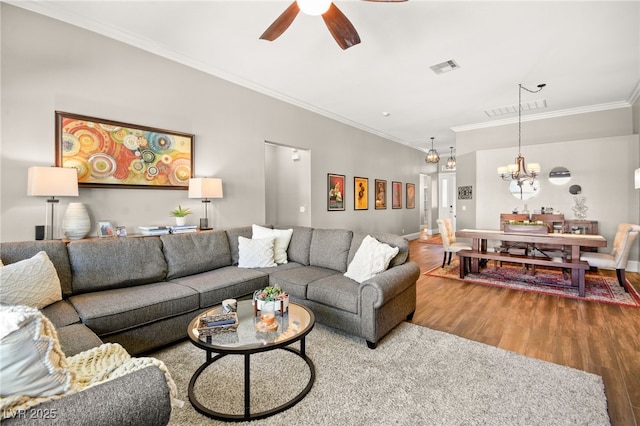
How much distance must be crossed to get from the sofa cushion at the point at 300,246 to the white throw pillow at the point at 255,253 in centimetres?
31

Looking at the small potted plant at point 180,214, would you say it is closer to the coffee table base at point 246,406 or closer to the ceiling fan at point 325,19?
the coffee table base at point 246,406

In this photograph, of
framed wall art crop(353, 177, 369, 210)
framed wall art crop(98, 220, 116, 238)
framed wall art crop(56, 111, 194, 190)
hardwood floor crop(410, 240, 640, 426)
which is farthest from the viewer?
framed wall art crop(353, 177, 369, 210)

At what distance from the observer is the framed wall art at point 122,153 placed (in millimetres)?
2875

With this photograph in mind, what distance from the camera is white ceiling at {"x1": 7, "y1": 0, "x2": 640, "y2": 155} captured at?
278cm

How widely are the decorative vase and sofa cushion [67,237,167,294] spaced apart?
9.6 inches

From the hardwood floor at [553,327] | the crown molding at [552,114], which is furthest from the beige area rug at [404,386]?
the crown molding at [552,114]

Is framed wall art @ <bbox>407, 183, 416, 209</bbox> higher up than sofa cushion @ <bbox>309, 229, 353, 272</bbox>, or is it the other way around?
framed wall art @ <bbox>407, 183, 416, 209</bbox>

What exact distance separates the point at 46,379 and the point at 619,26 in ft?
16.9

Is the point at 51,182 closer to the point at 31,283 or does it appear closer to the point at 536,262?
the point at 31,283

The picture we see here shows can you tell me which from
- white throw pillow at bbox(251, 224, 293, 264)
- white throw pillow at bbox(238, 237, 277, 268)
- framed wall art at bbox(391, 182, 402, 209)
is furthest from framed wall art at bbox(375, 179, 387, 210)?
white throw pillow at bbox(238, 237, 277, 268)

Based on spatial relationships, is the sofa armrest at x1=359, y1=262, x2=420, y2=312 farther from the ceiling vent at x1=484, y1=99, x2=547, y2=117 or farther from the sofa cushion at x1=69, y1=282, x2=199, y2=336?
the ceiling vent at x1=484, y1=99, x2=547, y2=117

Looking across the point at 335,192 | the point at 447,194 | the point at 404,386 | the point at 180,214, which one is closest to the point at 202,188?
the point at 180,214

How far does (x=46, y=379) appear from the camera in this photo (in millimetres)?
957

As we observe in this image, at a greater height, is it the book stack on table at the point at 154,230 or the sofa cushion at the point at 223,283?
the book stack on table at the point at 154,230
